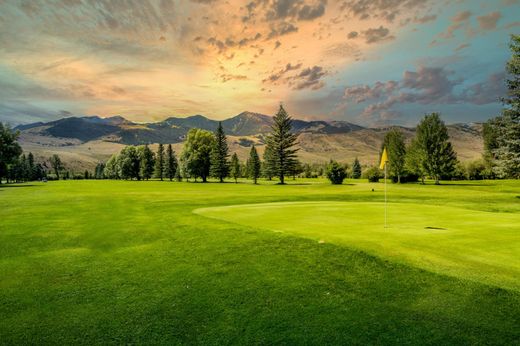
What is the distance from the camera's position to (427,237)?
11250mm

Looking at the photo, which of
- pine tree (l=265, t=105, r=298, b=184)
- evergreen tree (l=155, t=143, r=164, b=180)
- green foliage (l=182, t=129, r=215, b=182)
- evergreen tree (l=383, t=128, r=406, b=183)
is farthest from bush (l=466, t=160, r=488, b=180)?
evergreen tree (l=155, t=143, r=164, b=180)

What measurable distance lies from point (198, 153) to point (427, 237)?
78.0 m

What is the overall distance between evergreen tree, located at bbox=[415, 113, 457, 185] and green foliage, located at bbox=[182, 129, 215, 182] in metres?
52.3

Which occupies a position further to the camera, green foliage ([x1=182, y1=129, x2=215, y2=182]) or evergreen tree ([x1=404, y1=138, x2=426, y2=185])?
green foliage ([x1=182, y1=129, x2=215, y2=182])

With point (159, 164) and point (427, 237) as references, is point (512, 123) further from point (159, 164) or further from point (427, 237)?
point (159, 164)

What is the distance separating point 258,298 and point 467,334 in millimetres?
3822

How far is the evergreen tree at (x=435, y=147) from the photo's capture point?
6750 centimetres

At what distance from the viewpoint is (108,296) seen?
700cm

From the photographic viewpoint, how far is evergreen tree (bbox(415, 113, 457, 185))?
67.5m

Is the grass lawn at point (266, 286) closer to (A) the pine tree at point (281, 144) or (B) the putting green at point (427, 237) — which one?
(B) the putting green at point (427, 237)

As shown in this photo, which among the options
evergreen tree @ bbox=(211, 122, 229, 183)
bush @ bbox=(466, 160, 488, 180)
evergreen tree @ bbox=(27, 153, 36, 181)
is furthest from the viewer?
evergreen tree @ bbox=(27, 153, 36, 181)

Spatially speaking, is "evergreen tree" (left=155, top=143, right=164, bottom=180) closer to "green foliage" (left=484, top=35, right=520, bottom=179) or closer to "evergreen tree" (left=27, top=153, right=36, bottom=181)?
"evergreen tree" (left=27, top=153, right=36, bottom=181)

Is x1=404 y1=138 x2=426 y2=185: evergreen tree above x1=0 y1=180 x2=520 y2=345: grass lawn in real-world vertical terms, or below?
above

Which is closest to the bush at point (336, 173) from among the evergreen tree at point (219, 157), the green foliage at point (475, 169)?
the evergreen tree at point (219, 157)
